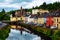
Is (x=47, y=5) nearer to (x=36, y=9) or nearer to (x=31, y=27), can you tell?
(x=36, y=9)

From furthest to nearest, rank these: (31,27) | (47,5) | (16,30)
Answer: (47,5), (16,30), (31,27)

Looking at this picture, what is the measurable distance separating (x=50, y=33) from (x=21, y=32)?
4.79 m

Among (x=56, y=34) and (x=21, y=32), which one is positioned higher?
(x=56, y=34)

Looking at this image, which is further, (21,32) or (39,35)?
(21,32)

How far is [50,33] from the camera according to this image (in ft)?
26.4

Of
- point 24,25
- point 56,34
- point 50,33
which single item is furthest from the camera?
point 24,25

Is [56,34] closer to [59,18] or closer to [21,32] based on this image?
[59,18]

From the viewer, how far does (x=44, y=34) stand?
8945 millimetres

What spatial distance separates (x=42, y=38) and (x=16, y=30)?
149 inches

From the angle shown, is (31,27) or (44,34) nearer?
(44,34)

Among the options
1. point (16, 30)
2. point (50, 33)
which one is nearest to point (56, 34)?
point (50, 33)

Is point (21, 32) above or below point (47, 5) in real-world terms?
below

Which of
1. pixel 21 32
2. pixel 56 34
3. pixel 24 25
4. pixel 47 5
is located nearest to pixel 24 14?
pixel 47 5

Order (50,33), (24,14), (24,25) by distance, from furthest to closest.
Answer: (24,14) → (24,25) → (50,33)
